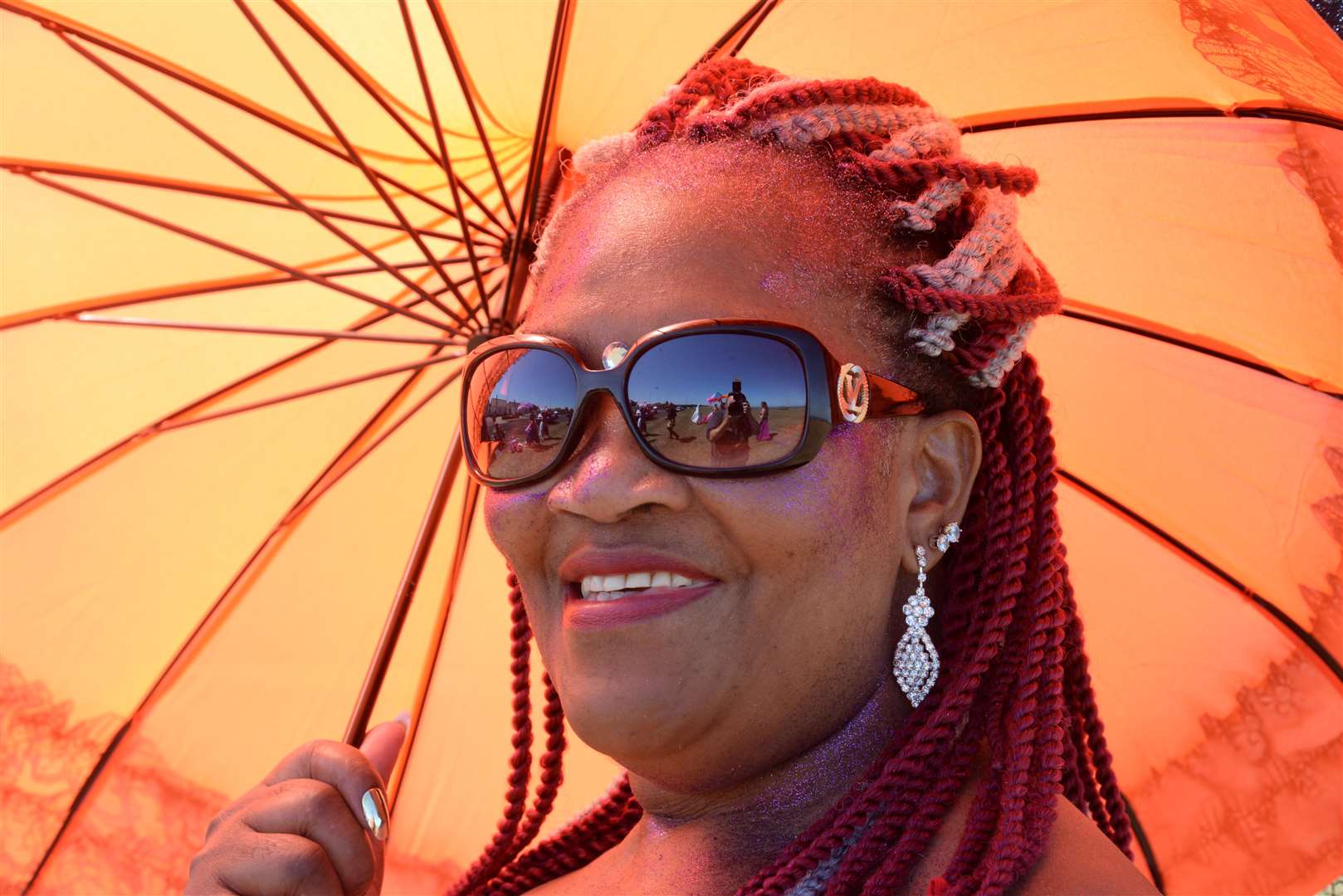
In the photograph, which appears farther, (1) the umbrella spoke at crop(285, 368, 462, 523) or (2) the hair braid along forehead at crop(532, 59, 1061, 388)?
(1) the umbrella spoke at crop(285, 368, 462, 523)

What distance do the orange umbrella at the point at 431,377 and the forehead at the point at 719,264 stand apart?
2.57ft

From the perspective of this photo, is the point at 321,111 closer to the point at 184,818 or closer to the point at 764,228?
the point at 764,228

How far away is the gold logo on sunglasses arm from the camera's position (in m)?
1.74

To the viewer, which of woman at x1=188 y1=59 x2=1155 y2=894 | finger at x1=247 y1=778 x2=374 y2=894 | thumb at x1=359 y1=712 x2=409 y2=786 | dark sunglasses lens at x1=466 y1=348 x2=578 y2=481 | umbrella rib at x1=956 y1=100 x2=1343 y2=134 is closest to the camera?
woman at x1=188 y1=59 x2=1155 y2=894

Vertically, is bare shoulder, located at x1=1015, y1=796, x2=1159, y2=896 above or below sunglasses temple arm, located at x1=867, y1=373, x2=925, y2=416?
below

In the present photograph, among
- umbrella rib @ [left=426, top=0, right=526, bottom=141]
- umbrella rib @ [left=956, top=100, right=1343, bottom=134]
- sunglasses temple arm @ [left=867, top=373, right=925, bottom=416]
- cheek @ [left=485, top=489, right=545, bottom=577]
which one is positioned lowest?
Result: cheek @ [left=485, top=489, right=545, bottom=577]

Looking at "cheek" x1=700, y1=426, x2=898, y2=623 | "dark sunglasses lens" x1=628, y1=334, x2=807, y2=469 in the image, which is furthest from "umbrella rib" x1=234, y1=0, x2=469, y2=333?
"cheek" x1=700, y1=426, x2=898, y2=623

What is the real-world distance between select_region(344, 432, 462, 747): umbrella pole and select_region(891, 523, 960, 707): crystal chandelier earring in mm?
1473

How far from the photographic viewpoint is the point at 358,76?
10.0 ft

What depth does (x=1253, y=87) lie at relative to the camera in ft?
7.55

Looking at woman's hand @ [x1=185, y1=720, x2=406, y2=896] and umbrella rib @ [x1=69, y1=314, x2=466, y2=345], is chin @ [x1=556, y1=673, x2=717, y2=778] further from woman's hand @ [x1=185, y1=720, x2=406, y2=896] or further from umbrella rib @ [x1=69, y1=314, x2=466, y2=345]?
umbrella rib @ [x1=69, y1=314, x2=466, y2=345]

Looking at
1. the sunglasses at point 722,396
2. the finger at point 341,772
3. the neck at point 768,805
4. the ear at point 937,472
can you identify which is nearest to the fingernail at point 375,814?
the finger at point 341,772

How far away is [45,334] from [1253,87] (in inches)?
113

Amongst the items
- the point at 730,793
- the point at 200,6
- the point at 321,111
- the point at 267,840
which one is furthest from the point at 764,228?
the point at 200,6
